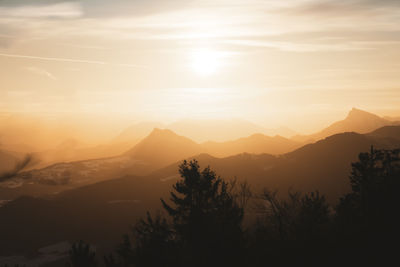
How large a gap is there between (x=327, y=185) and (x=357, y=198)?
11754cm

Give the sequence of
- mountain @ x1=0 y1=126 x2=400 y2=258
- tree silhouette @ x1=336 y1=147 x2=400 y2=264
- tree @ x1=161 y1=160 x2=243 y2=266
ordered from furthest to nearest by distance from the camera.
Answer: mountain @ x1=0 y1=126 x2=400 y2=258 < tree @ x1=161 y1=160 x2=243 y2=266 < tree silhouette @ x1=336 y1=147 x2=400 y2=264

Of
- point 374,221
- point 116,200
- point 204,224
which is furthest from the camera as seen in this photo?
point 116,200

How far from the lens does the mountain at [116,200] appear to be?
13950 centimetres

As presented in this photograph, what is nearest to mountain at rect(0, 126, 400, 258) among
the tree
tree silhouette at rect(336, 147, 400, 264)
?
the tree

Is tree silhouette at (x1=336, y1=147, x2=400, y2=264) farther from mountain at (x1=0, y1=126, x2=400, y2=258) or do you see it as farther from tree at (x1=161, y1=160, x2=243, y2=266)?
mountain at (x1=0, y1=126, x2=400, y2=258)

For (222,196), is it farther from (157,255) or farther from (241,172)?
(241,172)

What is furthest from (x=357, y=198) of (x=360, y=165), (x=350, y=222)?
(x=350, y=222)

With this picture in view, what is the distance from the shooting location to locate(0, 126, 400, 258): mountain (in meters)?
140

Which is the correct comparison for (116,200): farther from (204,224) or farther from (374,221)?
(374,221)

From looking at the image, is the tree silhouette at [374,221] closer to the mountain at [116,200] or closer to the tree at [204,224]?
the tree at [204,224]

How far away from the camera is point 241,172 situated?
191 m

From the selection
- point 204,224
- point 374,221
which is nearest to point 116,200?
point 204,224

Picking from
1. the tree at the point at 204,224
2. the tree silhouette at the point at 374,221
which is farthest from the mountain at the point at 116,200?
the tree silhouette at the point at 374,221

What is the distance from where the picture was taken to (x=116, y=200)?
6875 inches
